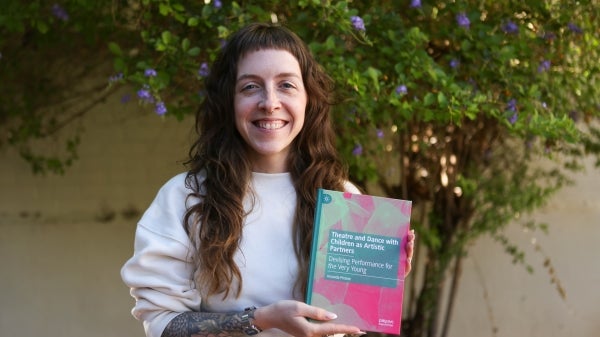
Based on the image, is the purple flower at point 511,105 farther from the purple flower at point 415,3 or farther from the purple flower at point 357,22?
the purple flower at point 357,22

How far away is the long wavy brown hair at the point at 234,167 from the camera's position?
2156mm

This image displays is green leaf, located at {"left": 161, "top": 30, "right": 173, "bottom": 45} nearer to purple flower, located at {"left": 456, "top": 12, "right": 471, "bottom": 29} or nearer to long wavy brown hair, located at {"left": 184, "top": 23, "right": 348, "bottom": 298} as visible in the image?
long wavy brown hair, located at {"left": 184, "top": 23, "right": 348, "bottom": 298}

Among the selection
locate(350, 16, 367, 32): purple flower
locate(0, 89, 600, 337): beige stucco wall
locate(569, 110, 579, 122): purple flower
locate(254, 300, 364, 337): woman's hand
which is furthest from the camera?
locate(0, 89, 600, 337): beige stucco wall

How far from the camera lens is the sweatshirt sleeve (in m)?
2.14

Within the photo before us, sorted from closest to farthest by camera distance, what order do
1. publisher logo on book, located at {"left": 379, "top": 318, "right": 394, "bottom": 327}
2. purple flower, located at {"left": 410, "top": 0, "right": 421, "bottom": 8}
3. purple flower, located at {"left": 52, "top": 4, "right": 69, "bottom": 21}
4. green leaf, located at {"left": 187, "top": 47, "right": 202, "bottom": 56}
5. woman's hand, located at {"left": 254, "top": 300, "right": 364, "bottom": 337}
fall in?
woman's hand, located at {"left": 254, "top": 300, "right": 364, "bottom": 337}, publisher logo on book, located at {"left": 379, "top": 318, "right": 394, "bottom": 327}, green leaf, located at {"left": 187, "top": 47, "right": 202, "bottom": 56}, purple flower, located at {"left": 410, "top": 0, "right": 421, "bottom": 8}, purple flower, located at {"left": 52, "top": 4, "right": 69, "bottom": 21}

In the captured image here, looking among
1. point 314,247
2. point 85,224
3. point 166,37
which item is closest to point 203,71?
point 166,37

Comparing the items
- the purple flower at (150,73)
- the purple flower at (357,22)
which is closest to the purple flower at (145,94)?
the purple flower at (150,73)

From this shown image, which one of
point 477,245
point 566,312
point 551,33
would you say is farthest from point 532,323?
point 551,33

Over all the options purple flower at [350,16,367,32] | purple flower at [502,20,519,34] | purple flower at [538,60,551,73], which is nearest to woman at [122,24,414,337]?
purple flower at [350,16,367,32]

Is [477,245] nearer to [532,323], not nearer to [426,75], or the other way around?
[532,323]

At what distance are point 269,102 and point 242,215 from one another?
0.30 m

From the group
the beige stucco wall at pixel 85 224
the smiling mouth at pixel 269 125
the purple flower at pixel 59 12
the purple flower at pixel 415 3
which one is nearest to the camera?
the smiling mouth at pixel 269 125

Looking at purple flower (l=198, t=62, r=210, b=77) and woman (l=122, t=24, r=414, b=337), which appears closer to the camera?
woman (l=122, t=24, r=414, b=337)

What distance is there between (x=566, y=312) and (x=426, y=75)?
248cm
